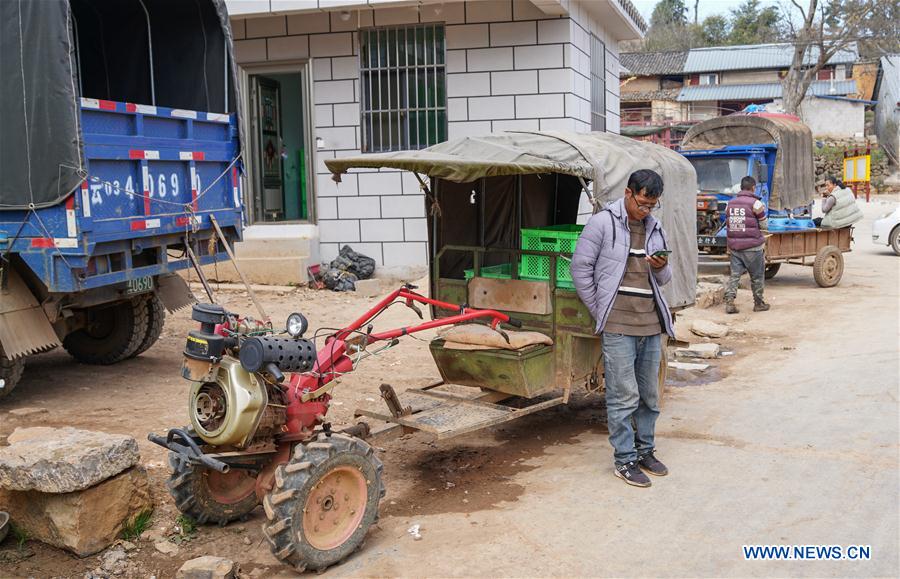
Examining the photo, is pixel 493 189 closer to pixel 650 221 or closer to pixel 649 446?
pixel 650 221

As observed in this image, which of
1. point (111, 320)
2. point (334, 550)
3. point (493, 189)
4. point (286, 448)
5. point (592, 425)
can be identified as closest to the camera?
point (334, 550)

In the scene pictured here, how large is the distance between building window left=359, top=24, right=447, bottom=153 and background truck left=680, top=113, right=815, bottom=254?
5236 millimetres

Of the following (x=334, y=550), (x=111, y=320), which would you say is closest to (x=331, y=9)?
(x=111, y=320)

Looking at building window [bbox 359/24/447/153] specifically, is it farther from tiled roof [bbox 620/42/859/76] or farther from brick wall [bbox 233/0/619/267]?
tiled roof [bbox 620/42/859/76]

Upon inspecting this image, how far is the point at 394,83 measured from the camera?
13062 millimetres

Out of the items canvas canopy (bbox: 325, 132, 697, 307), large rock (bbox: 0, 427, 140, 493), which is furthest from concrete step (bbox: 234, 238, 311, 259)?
large rock (bbox: 0, 427, 140, 493)

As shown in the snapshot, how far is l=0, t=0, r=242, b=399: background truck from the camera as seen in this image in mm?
6273

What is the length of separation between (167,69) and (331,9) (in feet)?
14.6

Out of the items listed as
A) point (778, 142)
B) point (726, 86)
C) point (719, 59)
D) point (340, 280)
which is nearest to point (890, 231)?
point (778, 142)

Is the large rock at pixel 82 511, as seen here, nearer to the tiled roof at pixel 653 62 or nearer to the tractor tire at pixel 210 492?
the tractor tire at pixel 210 492

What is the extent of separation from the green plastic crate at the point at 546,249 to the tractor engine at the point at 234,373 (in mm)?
2350

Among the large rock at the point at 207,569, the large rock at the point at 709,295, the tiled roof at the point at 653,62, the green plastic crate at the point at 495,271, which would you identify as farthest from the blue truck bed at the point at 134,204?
the tiled roof at the point at 653,62

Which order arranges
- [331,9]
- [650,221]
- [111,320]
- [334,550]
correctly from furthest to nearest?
Result: [331,9] < [111,320] < [650,221] < [334,550]

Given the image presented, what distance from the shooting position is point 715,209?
14867 millimetres
